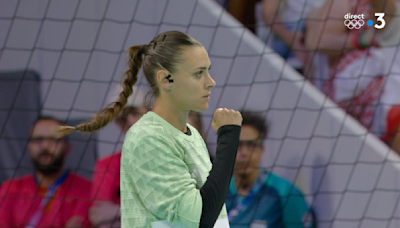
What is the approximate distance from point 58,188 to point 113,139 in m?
0.30

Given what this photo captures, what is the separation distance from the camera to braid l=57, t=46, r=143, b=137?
80 centimetres

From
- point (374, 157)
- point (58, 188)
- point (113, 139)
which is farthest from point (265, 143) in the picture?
point (58, 188)

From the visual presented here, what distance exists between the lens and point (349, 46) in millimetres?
2154

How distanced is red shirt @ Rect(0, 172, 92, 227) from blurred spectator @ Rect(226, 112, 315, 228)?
0.61 metres

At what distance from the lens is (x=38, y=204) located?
2.05m

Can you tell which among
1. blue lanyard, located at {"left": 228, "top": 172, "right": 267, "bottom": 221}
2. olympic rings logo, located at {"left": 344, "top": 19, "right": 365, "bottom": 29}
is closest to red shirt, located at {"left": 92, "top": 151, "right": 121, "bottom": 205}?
blue lanyard, located at {"left": 228, "top": 172, "right": 267, "bottom": 221}

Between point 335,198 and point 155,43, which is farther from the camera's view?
point 335,198

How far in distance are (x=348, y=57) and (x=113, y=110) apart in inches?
61.3

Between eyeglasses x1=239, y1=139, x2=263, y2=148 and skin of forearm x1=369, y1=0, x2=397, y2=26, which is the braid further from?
skin of forearm x1=369, y1=0, x2=397, y2=26

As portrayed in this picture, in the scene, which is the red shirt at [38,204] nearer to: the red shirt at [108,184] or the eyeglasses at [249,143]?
the red shirt at [108,184]

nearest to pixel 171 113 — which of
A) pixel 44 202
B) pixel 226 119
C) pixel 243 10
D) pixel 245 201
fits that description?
pixel 226 119

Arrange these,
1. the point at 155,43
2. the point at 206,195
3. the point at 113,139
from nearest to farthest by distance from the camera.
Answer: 1. the point at 206,195
2. the point at 155,43
3. the point at 113,139

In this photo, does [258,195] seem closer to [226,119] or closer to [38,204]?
[38,204]

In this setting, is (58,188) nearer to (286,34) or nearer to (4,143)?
(4,143)
